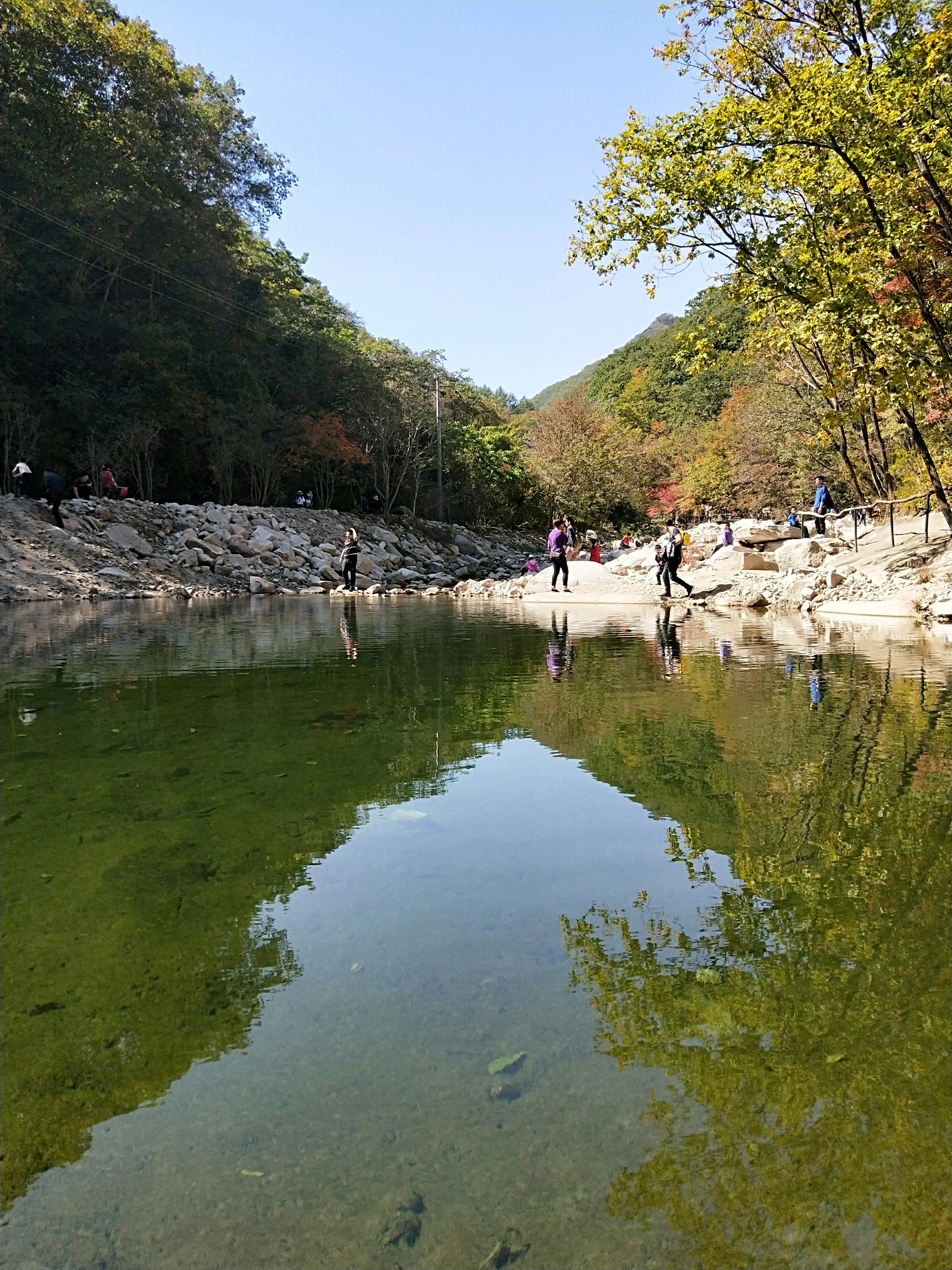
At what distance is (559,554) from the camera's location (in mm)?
24125

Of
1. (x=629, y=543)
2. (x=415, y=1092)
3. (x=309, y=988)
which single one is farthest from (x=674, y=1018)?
(x=629, y=543)

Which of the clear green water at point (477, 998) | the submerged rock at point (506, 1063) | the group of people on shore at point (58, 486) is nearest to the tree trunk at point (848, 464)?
the clear green water at point (477, 998)

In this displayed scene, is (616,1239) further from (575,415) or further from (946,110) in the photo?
(575,415)

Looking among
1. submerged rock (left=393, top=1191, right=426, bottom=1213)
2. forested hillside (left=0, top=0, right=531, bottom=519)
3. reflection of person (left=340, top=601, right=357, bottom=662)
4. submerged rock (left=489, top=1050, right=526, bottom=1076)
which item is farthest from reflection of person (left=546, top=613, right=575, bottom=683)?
forested hillside (left=0, top=0, right=531, bottom=519)

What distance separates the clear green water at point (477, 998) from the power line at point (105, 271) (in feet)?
96.8

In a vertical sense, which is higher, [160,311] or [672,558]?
[160,311]

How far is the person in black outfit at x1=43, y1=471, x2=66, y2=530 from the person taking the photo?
2627cm

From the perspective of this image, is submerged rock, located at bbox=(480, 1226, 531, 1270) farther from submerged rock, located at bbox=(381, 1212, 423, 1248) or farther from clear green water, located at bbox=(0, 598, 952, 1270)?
submerged rock, located at bbox=(381, 1212, 423, 1248)

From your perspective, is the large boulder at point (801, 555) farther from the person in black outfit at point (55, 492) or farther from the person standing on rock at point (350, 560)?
the person in black outfit at point (55, 492)

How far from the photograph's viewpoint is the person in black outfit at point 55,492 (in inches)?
1034

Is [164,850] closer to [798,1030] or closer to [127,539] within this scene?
[798,1030]

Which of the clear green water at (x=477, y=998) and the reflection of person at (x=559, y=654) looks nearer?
the clear green water at (x=477, y=998)

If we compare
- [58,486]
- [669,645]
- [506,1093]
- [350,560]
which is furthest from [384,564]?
[506,1093]

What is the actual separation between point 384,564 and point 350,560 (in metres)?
8.32
